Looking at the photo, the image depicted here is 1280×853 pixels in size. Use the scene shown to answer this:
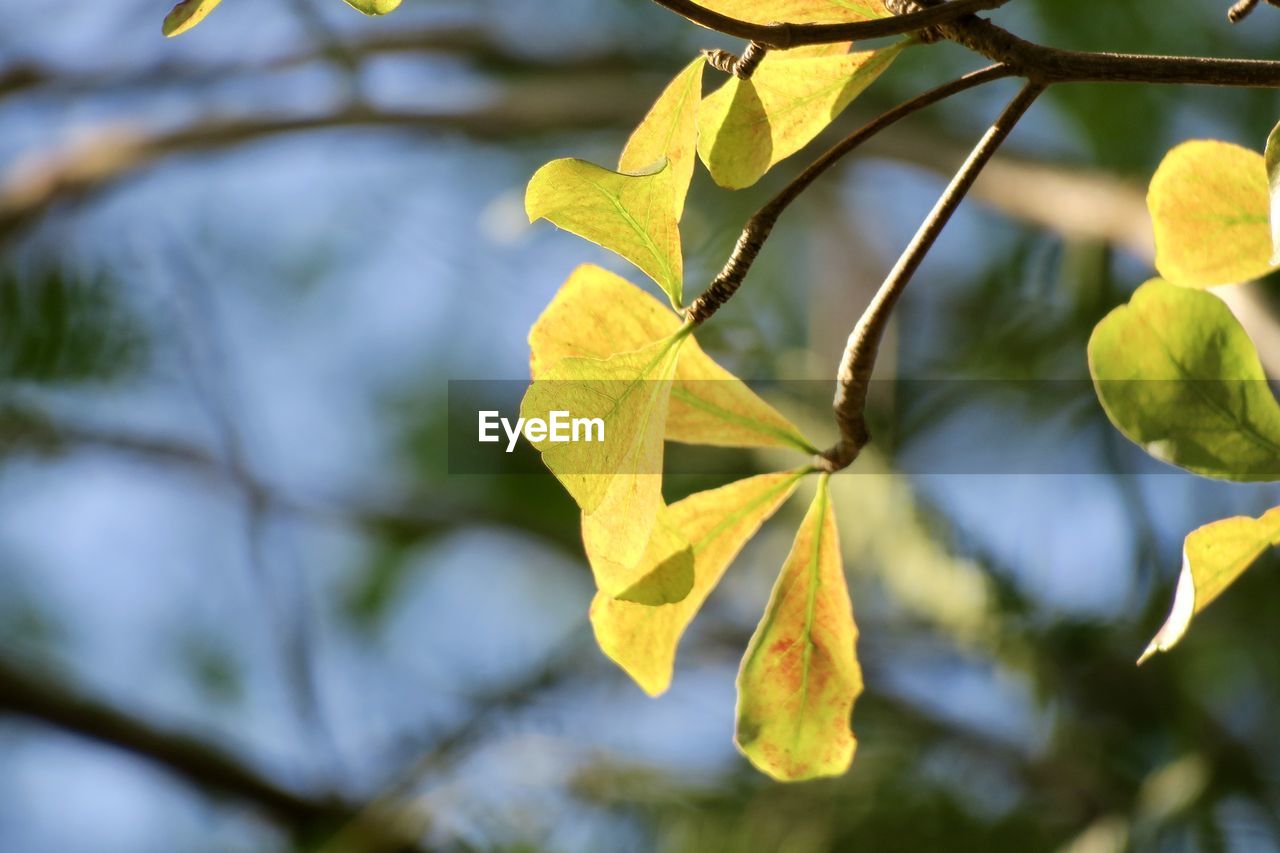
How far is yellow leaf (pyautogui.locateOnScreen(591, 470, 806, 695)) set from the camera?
0.23 m

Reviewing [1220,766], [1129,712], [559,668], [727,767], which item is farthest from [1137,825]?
[559,668]

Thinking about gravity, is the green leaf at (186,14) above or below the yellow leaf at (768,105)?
above

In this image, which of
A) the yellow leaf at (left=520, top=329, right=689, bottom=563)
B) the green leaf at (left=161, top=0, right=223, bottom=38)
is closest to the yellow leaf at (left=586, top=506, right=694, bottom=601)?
the yellow leaf at (left=520, top=329, right=689, bottom=563)

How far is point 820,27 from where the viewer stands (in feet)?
0.56

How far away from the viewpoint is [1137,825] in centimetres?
68

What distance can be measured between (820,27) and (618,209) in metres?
0.05

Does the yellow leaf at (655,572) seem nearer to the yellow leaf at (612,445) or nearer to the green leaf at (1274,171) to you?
the yellow leaf at (612,445)

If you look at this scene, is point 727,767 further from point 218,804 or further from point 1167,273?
point 1167,273

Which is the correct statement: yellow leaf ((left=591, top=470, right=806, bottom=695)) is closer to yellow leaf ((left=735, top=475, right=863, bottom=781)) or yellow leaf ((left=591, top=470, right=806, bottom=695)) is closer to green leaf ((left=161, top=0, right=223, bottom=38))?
yellow leaf ((left=735, top=475, right=863, bottom=781))

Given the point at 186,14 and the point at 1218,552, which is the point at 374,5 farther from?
the point at 1218,552

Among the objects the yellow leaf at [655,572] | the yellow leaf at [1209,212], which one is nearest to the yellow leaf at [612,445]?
the yellow leaf at [655,572]

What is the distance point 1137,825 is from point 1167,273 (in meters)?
0.56

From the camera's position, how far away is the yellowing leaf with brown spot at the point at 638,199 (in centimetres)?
20

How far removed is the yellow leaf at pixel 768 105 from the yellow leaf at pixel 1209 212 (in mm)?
64
